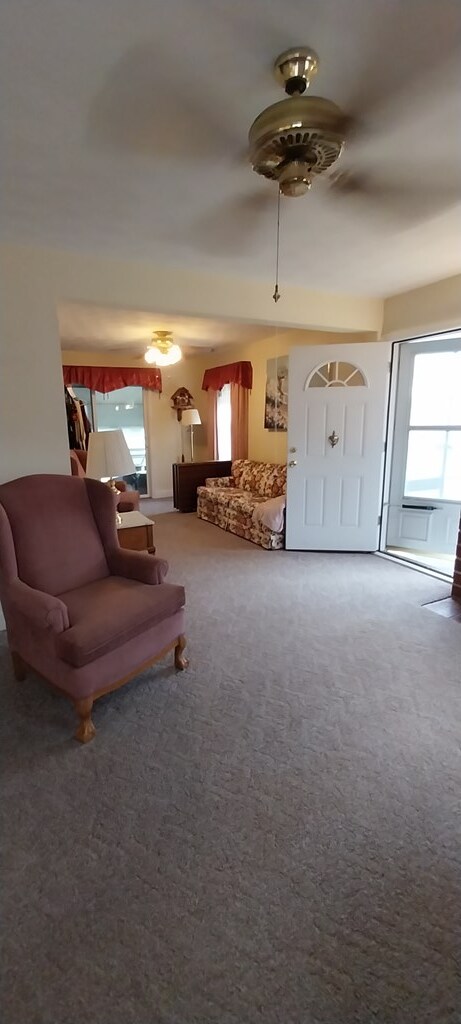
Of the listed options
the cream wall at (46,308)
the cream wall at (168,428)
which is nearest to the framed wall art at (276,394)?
the cream wall at (168,428)

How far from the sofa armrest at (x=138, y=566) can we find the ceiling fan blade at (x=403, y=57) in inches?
80.8

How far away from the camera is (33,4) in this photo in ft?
3.71

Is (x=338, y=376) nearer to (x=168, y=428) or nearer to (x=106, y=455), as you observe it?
(x=106, y=455)

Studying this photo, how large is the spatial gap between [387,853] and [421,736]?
24.4 inches

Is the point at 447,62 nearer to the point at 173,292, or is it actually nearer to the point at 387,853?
the point at 173,292

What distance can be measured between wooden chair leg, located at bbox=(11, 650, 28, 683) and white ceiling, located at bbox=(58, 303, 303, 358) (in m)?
2.68

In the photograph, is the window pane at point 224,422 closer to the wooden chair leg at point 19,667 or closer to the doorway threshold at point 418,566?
the doorway threshold at point 418,566

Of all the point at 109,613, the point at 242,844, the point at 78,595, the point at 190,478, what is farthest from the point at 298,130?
the point at 190,478

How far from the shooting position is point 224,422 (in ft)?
23.5

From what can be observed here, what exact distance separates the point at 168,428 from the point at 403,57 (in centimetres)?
637

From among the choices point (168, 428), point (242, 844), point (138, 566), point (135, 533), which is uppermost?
point (168, 428)

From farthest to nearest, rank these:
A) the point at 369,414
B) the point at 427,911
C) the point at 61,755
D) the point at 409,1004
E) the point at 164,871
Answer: the point at 369,414
the point at 61,755
the point at 164,871
the point at 427,911
the point at 409,1004

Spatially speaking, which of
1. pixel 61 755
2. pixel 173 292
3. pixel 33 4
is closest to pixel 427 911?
pixel 61 755

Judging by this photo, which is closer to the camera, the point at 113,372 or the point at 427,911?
the point at 427,911
